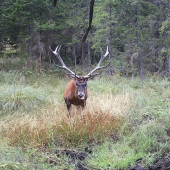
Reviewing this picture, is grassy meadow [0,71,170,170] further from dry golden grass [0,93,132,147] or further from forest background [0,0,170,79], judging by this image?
forest background [0,0,170,79]

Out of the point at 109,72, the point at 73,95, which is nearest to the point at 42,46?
the point at 109,72

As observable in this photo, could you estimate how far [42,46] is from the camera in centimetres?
1332

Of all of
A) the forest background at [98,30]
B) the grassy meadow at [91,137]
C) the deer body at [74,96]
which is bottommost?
the grassy meadow at [91,137]

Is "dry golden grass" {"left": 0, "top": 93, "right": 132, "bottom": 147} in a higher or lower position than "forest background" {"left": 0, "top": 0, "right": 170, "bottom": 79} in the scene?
lower

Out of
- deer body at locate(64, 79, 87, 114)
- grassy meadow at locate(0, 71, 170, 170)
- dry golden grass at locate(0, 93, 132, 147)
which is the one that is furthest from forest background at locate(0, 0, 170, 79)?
dry golden grass at locate(0, 93, 132, 147)

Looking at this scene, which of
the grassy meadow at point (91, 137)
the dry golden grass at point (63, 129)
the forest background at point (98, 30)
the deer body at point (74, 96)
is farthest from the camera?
the forest background at point (98, 30)

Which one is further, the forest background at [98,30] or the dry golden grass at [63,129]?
the forest background at [98,30]

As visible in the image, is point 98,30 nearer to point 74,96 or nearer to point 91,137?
point 74,96

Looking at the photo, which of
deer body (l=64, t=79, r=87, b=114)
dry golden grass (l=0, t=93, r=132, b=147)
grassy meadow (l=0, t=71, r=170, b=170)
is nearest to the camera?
grassy meadow (l=0, t=71, r=170, b=170)

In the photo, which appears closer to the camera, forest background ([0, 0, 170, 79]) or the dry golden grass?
the dry golden grass

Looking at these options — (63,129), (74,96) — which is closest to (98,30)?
(74,96)

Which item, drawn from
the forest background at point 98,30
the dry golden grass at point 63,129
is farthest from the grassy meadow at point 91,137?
the forest background at point 98,30

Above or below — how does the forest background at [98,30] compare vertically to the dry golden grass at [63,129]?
above

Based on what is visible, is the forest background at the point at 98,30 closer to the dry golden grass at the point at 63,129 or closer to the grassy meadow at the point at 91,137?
the grassy meadow at the point at 91,137
